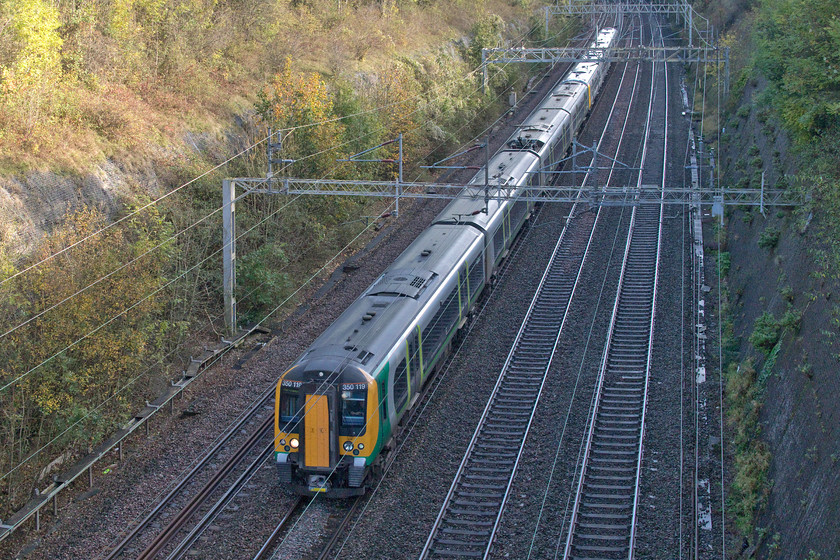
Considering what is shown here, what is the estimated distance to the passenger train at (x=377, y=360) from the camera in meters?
14.5

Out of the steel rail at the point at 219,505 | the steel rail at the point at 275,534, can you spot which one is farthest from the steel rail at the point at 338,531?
the steel rail at the point at 219,505

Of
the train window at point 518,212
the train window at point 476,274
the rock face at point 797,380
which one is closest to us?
the rock face at point 797,380

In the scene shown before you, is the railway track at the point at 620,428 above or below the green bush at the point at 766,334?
below

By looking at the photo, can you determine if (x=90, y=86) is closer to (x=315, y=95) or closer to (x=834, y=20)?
(x=315, y=95)

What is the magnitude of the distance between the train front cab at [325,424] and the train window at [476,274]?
7367mm

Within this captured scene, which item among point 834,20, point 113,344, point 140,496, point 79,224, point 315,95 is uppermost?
point 834,20

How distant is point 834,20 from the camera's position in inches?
746

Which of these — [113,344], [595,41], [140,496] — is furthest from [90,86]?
[595,41]

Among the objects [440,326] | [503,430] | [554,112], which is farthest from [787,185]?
[554,112]

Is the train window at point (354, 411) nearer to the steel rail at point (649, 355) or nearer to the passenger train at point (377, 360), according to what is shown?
the passenger train at point (377, 360)

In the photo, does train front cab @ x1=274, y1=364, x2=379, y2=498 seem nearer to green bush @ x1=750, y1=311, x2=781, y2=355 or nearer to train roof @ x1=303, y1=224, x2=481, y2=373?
train roof @ x1=303, y1=224, x2=481, y2=373

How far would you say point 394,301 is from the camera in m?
17.4

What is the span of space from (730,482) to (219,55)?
23.9 meters

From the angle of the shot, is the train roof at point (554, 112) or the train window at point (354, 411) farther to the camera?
the train roof at point (554, 112)
